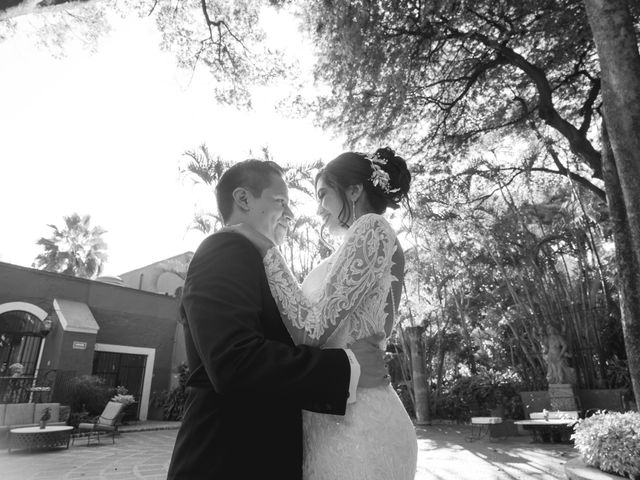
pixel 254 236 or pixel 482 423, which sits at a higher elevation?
pixel 254 236

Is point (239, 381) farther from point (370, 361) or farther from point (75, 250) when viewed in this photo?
point (75, 250)

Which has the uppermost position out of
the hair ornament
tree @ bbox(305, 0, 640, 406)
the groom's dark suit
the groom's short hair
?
tree @ bbox(305, 0, 640, 406)

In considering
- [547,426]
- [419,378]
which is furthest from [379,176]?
[419,378]

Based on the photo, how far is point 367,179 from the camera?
195cm

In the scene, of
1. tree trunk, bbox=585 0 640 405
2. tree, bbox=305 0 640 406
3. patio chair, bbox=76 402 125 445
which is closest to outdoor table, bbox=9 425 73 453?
patio chair, bbox=76 402 125 445

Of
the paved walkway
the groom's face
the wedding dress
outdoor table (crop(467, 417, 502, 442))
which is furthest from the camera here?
outdoor table (crop(467, 417, 502, 442))

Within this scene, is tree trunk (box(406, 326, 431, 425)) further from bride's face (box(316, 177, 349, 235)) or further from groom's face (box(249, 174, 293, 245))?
groom's face (box(249, 174, 293, 245))

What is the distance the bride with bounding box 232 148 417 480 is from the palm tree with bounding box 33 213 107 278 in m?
Result: 26.6

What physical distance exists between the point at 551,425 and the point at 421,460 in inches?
137

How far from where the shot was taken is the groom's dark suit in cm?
109

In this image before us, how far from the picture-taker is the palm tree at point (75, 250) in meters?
24.0

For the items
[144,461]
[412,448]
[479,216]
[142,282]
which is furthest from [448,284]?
[142,282]

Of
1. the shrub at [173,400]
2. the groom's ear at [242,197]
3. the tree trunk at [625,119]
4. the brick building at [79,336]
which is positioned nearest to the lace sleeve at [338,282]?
the groom's ear at [242,197]

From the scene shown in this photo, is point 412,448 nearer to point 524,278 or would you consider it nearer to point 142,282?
point 524,278
